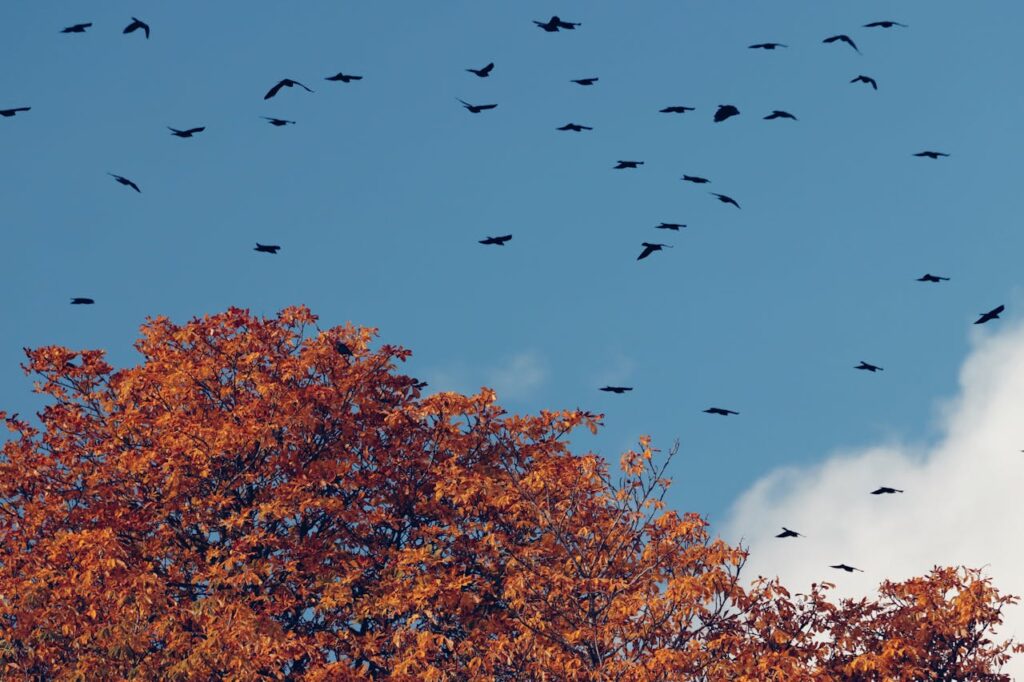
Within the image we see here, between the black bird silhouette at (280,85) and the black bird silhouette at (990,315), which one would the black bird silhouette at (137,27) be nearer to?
the black bird silhouette at (280,85)

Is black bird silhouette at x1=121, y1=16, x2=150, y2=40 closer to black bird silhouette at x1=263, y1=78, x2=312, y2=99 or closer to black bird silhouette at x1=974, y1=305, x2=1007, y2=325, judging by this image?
black bird silhouette at x1=263, y1=78, x2=312, y2=99

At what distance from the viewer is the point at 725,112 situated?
78.9 ft

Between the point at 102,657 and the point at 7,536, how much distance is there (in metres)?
3.97

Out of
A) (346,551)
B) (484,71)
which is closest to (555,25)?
(484,71)

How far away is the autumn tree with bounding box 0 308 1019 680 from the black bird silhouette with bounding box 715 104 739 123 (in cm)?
593

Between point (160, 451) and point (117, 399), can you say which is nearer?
point (160, 451)

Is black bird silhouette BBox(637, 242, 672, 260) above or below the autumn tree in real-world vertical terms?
above

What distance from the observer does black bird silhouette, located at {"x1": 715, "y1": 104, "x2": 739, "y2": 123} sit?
936 inches

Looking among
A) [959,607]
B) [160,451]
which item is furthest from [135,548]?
[959,607]

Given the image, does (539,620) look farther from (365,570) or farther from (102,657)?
(102,657)

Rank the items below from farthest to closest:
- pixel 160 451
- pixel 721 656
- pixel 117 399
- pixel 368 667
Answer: pixel 117 399 → pixel 160 451 → pixel 368 667 → pixel 721 656

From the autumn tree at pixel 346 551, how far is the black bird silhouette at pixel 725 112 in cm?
593

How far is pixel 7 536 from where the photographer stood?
27.1 metres

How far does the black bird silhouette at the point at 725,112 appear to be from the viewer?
23.8 metres
